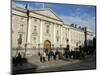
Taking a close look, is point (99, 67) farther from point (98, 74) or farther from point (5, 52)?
point (5, 52)

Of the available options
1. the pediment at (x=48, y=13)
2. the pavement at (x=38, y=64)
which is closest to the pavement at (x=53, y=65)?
the pavement at (x=38, y=64)

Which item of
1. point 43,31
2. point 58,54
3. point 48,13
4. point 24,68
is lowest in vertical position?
point 24,68

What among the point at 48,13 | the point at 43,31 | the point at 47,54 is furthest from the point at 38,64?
the point at 48,13

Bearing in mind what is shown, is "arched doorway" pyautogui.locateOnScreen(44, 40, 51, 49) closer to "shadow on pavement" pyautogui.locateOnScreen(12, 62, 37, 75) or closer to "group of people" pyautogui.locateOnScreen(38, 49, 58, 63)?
"group of people" pyautogui.locateOnScreen(38, 49, 58, 63)

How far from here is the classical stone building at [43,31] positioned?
2.77 meters

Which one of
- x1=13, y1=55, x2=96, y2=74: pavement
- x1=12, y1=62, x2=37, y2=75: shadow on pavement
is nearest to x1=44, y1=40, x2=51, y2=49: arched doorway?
x1=13, y1=55, x2=96, y2=74: pavement

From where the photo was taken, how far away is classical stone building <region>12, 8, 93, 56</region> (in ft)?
9.07

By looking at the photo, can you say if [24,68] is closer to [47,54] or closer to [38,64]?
[38,64]

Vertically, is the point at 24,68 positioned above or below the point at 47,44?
below

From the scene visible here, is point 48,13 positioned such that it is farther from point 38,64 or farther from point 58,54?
point 38,64

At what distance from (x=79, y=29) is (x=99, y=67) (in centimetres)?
66

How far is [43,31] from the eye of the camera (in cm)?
289

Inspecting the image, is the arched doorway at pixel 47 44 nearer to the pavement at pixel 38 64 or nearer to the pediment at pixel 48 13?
the pavement at pixel 38 64

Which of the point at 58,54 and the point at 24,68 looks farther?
the point at 58,54
